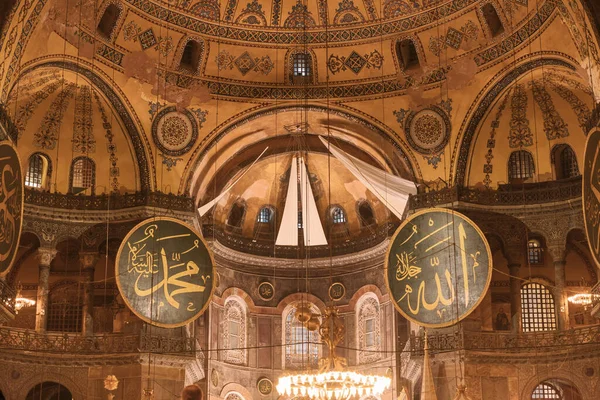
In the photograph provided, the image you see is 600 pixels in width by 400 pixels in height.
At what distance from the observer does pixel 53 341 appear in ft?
78.7

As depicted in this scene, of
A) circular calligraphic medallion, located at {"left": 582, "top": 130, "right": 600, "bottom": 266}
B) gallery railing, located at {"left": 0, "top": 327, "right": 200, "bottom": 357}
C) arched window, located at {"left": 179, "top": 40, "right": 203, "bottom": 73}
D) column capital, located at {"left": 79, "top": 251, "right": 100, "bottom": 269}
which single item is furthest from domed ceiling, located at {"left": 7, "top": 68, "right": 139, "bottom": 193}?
circular calligraphic medallion, located at {"left": 582, "top": 130, "right": 600, "bottom": 266}

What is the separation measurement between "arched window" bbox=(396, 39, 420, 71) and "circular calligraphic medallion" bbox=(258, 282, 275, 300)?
7.37 metres

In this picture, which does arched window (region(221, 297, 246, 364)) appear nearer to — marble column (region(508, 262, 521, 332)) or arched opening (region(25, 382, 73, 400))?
arched opening (region(25, 382, 73, 400))

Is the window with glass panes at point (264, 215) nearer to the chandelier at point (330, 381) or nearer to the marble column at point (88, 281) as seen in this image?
the marble column at point (88, 281)

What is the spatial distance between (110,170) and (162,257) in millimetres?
4302

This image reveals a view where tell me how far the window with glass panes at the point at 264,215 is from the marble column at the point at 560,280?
8.28 meters

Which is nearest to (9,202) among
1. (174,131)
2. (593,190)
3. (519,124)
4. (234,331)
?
(174,131)

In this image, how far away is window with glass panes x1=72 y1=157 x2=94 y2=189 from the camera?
25.5 m

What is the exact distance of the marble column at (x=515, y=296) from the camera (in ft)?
81.5

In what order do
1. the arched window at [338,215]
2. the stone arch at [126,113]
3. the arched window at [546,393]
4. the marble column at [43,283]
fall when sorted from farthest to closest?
the arched window at [338,215] → the arched window at [546,393] → the marble column at [43,283] → the stone arch at [126,113]

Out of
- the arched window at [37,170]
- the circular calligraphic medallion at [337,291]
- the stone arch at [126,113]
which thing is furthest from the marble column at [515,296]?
the arched window at [37,170]

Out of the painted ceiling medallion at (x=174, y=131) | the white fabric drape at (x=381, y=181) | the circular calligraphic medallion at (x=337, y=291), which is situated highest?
the painted ceiling medallion at (x=174, y=131)

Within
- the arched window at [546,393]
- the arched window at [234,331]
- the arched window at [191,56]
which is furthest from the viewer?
the arched window at [234,331]

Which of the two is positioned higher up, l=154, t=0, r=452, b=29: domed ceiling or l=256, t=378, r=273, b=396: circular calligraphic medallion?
l=154, t=0, r=452, b=29: domed ceiling
